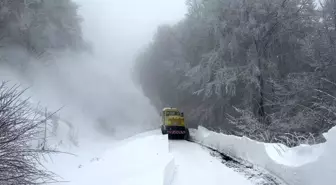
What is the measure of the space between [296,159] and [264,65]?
16.4m

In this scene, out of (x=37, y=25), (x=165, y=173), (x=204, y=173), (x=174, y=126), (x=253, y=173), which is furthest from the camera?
(x=37, y=25)

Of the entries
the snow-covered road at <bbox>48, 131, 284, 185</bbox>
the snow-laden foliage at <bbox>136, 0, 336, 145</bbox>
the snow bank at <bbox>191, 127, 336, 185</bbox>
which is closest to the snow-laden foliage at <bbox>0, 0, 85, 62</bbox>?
the snow-laden foliage at <bbox>136, 0, 336, 145</bbox>

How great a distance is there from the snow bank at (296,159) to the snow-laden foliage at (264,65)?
132 inches

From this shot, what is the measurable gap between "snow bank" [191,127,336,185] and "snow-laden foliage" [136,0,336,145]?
11.0 ft

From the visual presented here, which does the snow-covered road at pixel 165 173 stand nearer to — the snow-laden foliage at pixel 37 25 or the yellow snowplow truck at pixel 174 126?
the yellow snowplow truck at pixel 174 126

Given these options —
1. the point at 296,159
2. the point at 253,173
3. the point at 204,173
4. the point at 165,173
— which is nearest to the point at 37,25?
the point at 204,173

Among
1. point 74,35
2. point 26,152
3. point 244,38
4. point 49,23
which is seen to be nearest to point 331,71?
point 244,38

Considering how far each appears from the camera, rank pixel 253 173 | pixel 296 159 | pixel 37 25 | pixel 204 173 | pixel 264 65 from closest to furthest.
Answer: pixel 296 159
pixel 253 173
pixel 204 173
pixel 264 65
pixel 37 25

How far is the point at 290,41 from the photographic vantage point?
25391 mm

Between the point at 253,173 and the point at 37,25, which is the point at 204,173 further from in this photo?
the point at 37,25

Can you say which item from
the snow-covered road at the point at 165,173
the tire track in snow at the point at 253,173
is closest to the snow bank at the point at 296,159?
the tire track in snow at the point at 253,173

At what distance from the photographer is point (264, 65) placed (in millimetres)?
24656

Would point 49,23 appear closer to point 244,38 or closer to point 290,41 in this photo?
point 244,38

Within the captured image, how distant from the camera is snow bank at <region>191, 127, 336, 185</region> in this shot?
23.1 ft
